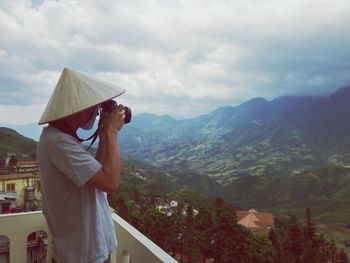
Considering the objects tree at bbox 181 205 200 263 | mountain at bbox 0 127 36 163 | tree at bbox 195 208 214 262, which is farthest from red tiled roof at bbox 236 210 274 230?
mountain at bbox 0 127 36 163

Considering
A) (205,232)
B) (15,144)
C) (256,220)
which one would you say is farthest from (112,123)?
(15,144)

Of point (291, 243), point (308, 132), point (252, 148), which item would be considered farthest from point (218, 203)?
point (308, 132)

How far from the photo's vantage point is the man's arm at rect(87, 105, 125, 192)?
130 centimetres

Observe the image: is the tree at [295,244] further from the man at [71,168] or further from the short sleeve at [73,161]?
the short sleeve at [73,161]

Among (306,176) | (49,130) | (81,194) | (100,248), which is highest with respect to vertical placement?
(49,130)

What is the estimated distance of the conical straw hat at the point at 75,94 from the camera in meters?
1.38

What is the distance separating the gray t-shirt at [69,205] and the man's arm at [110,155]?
0.04 m

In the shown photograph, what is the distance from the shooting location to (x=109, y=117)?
1409mm

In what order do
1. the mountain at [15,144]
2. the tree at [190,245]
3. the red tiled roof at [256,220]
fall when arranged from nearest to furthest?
the tree at [190,245]
the red tiled roof at [256,220]
the mountain at [15,144]

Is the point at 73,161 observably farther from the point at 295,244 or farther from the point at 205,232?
the point at 295,244

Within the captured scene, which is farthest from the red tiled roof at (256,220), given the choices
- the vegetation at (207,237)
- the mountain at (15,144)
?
the mountain at (15,144)

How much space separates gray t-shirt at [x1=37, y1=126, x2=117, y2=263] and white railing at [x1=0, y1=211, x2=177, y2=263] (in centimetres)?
32

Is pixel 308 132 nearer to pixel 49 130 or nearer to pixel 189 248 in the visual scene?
pixel 189 248

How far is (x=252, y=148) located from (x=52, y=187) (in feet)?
605
